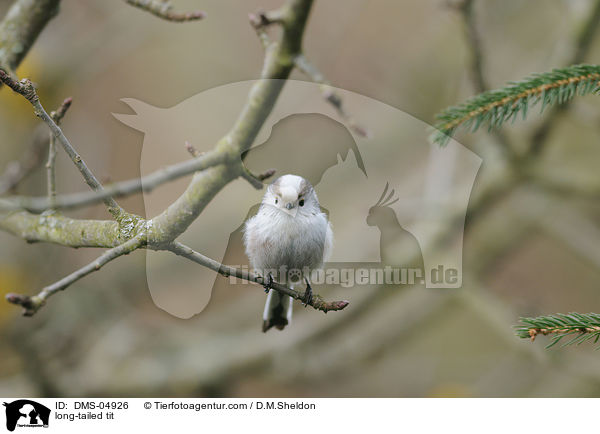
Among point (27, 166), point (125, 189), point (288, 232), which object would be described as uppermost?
point (27, 166)

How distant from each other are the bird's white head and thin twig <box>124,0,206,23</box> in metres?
0.27

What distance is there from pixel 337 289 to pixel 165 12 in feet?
3.57

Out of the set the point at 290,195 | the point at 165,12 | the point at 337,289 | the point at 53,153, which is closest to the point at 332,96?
the point at 290,195

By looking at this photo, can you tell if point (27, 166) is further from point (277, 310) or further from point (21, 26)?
point (277, 310)

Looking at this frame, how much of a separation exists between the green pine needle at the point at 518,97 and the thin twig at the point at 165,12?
39 cm

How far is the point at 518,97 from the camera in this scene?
665 mm

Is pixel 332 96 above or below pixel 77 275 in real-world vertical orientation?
above

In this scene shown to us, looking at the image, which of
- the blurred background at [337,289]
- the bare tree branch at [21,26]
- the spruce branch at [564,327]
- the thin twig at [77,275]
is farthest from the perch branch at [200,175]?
the blurred background at [337,289]

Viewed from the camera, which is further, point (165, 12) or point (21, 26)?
point (21, 26)

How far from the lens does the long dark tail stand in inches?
38.5

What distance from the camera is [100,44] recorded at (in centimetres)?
176

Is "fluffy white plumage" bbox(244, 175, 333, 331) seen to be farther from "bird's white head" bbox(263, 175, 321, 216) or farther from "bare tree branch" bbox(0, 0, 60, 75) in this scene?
"bare tree branch" bbox(0, 0, 60, 75)

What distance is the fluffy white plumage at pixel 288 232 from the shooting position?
817 mm

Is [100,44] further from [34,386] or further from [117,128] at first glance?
[34,386]
